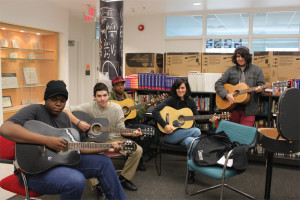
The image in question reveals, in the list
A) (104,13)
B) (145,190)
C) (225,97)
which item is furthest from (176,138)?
(104,13)

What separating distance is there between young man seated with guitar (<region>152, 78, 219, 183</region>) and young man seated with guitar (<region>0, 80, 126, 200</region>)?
1283mm

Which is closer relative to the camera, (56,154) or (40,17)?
(56,154)

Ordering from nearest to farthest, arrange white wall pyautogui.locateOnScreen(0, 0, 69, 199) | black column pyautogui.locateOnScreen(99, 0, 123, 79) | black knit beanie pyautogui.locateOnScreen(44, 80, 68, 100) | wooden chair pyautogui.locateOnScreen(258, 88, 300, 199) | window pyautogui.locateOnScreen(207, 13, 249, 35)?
black knit beanie pyautogui.locateOnScreen(44, 80, 68, 100) < wooden chair pyautogui.locateOnScreen(258, 88, 300, 199) < black column pyautogui.locateOnScreen(99, 0, 123, 79) < white wall pyautogui.locateOnScreen(0, 0, 69, 199) < window pyautogui.locateOnScreen(207, 13, 249, 35)

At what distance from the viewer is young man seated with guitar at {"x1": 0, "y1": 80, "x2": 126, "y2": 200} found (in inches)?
80.8

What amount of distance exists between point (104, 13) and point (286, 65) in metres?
2.91

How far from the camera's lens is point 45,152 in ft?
6.92

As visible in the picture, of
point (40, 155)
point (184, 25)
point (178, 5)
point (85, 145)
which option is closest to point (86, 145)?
point (85, 145)

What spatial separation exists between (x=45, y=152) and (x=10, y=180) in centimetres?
42

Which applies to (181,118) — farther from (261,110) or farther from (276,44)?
(276,44)

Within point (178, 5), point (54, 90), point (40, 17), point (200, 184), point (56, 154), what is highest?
point (178, 5)

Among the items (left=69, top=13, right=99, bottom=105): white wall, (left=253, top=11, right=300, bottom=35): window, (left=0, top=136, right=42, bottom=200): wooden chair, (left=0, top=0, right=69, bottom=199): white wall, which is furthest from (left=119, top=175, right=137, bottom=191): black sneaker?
(left=69, top=13, right=99, bottom=105): white wall

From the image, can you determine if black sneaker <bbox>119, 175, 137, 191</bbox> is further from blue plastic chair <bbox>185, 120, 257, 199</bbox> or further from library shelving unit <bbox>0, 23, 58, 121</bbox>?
library shelving unit <bbox>0, 23, 58, 121</bbox>

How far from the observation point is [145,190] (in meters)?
3.31

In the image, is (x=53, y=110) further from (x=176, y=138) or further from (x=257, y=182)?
(x=257, y=182)
